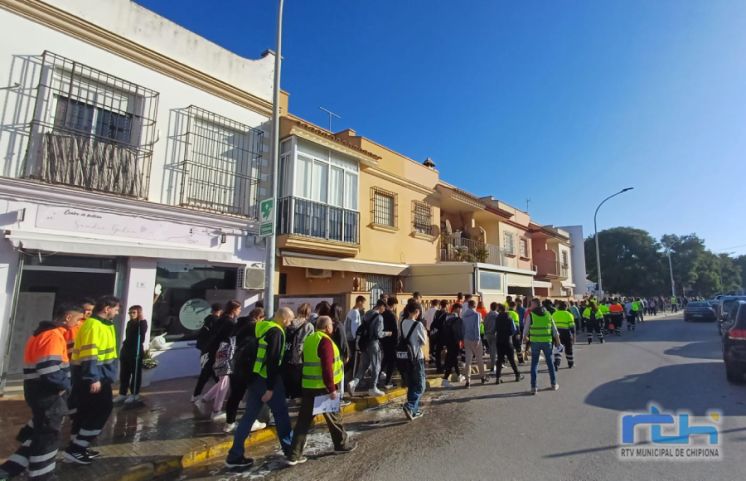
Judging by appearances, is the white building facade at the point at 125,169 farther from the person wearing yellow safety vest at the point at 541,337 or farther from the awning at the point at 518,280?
the awning at the point at 518,280

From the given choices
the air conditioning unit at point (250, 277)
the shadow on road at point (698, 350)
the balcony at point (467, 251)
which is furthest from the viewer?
the balcony at point (467, 251)

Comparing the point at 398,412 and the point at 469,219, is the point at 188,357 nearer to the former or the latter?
the point at 398,412

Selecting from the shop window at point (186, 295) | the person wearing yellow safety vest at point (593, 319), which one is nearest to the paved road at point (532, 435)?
the shop window at point (186, 295)

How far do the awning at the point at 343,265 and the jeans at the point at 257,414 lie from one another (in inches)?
270

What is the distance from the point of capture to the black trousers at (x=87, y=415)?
4512mm

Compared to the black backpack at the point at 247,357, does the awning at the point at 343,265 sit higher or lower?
higher

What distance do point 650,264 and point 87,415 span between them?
67.7 meters

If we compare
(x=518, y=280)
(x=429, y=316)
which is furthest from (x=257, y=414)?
(x=518, y=280)

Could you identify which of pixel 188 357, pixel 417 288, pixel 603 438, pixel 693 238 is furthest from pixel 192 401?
pixel 693 238

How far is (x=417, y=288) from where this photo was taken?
51.9ft

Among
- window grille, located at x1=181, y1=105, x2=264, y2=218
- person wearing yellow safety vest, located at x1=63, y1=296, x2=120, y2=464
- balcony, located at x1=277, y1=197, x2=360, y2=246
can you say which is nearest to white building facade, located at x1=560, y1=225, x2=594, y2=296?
balcony, located at x1=277, y1=197, x2=360, y2=246

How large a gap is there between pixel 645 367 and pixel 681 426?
16.7 ft

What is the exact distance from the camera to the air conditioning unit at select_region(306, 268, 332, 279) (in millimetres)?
12727

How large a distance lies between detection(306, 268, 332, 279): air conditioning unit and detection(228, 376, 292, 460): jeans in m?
7.90
